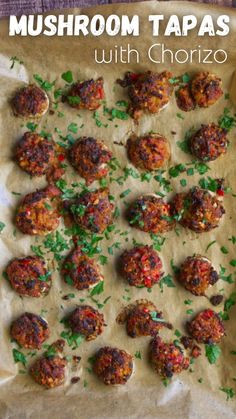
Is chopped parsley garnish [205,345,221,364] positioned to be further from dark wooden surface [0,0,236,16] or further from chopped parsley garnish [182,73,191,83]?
dark wooden surface [0,0,236,16]

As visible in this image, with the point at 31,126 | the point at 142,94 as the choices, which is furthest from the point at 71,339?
the point at 142,94

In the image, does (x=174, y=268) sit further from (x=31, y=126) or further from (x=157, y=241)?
(x=31, y=126)

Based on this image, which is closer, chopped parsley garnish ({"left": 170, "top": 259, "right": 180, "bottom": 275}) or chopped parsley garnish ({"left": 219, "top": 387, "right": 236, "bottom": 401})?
chopped parsley garnish ({"left": 219, "top": 387, "right": 236, "bottom": 401})

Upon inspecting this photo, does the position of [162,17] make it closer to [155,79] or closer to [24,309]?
[155,79]

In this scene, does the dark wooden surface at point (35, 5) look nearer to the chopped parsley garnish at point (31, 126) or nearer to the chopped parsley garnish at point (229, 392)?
the chopped parsley garnish at point (31, 126)

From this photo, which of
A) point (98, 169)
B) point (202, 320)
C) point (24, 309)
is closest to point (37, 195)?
point (98, 169)

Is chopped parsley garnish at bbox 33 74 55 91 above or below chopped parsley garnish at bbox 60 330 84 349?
above

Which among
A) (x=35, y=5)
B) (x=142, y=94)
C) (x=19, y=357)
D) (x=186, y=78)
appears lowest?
(x=19, y=357)

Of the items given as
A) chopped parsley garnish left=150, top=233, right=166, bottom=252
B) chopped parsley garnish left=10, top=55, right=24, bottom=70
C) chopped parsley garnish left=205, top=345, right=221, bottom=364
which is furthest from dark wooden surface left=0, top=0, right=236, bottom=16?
chopped parsley garnish left=205, top=345, right=221, bottom=364

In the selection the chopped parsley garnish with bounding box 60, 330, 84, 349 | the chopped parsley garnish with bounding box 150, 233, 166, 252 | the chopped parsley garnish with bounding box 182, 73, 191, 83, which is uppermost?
the chopped parsley garnish with bounding box 182, 73, 191, 83
